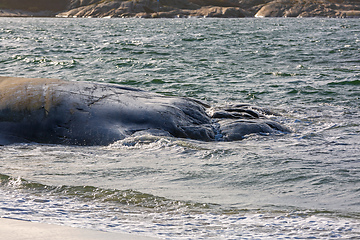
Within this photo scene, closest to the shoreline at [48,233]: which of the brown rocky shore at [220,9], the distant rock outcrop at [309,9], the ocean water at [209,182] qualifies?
the ocean water at [209,182]

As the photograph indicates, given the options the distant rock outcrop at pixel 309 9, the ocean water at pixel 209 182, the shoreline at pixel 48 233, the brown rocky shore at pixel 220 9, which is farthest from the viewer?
the brown rocky shore at pixel 220 9

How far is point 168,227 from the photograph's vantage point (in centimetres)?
369

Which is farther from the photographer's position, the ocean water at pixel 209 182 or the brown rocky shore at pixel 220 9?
the brown rocky shore at pixel 220 9

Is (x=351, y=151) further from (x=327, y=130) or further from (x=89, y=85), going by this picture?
(x=89, y=85)

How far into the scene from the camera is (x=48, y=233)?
310 centimetres

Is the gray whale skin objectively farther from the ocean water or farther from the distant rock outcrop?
the distant rock outcrop

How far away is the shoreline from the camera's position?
9.95 feet

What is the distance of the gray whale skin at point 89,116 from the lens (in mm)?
6523

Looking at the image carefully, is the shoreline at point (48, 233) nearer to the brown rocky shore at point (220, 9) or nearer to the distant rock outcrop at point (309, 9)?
the brown rocky shore at point (220, 9)

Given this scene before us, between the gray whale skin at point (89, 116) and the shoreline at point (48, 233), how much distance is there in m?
3.15

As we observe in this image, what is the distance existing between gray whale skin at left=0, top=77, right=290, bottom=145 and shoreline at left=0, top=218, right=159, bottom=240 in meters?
3.15

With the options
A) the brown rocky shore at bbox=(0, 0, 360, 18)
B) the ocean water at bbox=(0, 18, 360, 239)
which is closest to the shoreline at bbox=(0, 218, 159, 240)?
the ocean water at bbox=(0, 18, 360, 239)

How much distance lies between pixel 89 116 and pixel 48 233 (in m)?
3.57

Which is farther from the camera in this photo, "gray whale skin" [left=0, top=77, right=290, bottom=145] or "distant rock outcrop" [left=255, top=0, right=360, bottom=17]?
"distant rock outcrop" [left=255, top=0, right=360, bottom=17]
